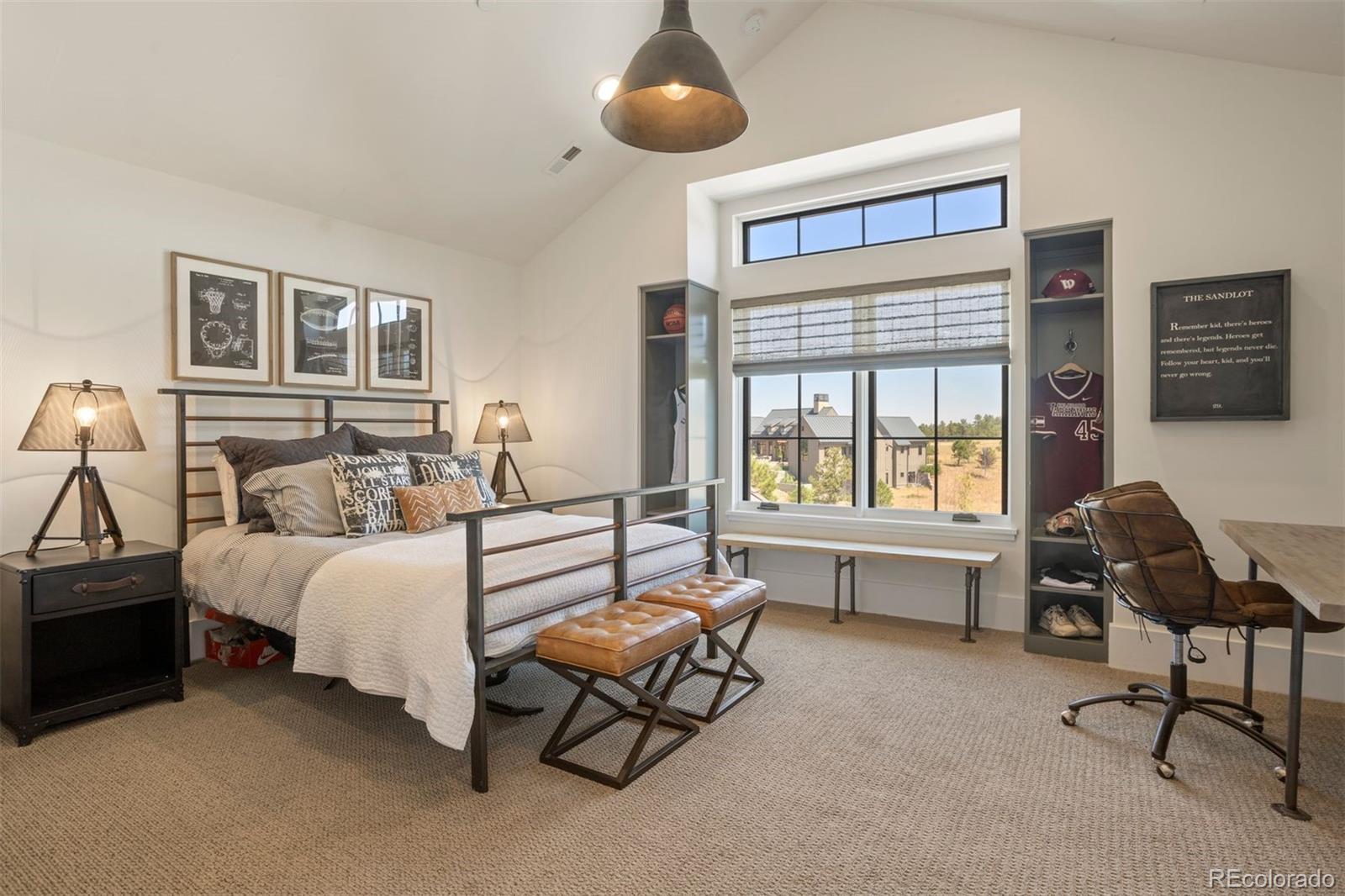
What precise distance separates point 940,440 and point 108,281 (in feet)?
15.0

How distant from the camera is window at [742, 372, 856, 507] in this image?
4.79 meters

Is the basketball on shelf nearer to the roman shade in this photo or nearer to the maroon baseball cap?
the roman shade

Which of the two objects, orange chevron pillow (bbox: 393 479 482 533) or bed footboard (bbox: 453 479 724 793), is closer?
bed footboard (bbox: 453 479 724 793)

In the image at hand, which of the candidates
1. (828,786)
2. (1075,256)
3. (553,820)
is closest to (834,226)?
(1075,256)

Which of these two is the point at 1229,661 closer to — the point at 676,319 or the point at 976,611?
the point at 976,611

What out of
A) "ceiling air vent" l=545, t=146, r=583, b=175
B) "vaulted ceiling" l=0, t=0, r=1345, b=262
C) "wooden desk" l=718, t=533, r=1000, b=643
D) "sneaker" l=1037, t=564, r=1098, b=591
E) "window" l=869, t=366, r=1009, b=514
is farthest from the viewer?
"ceiling air vent" l=545, t=146, r=583, b=175

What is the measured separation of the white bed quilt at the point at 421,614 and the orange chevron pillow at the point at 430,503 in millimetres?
507

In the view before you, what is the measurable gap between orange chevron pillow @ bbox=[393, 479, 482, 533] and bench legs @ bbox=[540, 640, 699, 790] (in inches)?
49.1

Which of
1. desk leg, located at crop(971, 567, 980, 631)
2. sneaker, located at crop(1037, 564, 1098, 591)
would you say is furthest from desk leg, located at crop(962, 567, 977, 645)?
sneaker, located at crop(1037, 564, 1098, 591)

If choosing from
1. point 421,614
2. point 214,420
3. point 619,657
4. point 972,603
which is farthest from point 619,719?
point 214,420

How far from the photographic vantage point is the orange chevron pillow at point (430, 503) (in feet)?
11.2

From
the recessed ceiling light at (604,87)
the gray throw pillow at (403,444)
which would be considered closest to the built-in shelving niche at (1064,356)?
the recessed ceiling light at (604,87)

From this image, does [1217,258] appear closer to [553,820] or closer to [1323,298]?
[1323,298]

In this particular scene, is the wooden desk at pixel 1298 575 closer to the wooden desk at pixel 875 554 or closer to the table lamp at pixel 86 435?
the wooden desk at pixel 875 554
